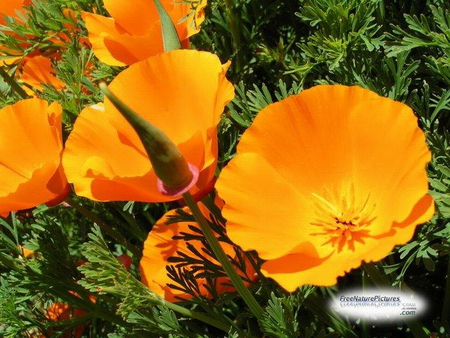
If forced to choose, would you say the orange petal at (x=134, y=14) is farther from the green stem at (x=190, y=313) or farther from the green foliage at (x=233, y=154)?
the green stem at (x=190, y=313)

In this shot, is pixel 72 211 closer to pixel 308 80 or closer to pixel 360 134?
pixel 308 80

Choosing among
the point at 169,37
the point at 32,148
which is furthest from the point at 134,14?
the point at 32,148

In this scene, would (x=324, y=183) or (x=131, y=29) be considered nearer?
(x=324, y=183)

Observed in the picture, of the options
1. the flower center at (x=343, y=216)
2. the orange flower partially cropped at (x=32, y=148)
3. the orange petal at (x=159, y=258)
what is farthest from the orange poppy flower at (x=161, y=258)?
the flower center at (x=343, y=216)

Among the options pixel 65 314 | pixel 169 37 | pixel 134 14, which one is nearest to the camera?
pixel 169 37

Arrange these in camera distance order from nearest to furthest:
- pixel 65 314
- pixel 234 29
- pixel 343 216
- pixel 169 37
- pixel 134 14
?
pixel 343 216 → pixel 169 37 → pixel 134 14 → pixel 234 29 → pixel 65 314

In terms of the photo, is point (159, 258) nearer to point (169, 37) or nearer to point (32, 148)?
point (32, 148)

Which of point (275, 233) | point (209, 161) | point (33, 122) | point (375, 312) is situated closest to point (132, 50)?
point (33, 122)
